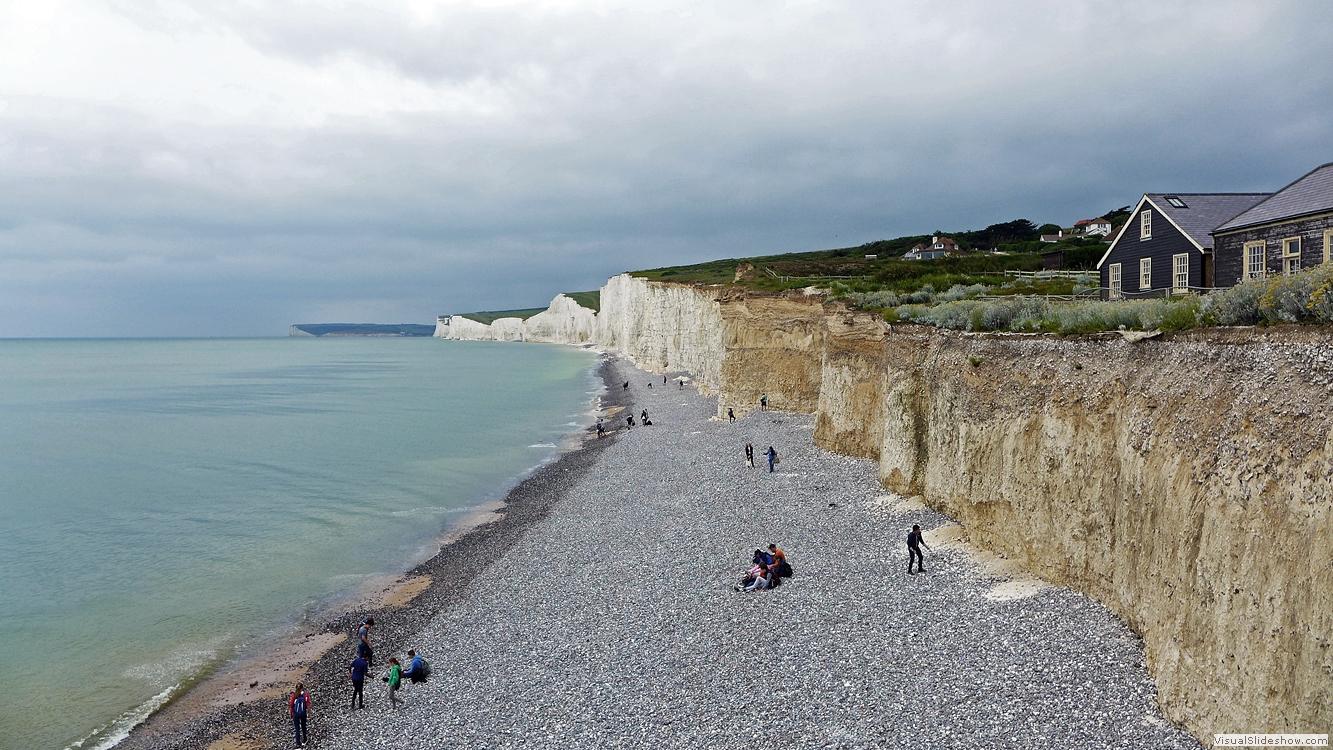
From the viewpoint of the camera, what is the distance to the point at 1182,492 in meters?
10.1

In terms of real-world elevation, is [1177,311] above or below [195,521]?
above

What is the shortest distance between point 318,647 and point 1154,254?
26.6m

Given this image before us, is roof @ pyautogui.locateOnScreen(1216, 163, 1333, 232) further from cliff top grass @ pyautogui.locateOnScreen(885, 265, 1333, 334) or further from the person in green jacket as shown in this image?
the person in green jacket

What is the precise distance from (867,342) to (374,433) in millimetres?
40591

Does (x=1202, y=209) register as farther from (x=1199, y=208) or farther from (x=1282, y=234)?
(x=1282, y=234)

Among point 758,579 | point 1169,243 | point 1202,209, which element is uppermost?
point 1202,209

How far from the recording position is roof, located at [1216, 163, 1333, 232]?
14.4 m

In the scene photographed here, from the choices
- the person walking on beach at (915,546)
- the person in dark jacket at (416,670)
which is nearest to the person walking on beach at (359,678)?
the person in dark jacket at (416,670)

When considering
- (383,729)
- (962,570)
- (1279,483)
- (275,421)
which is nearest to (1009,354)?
(962,570)

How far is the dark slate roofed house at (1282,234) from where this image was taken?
1422 cm

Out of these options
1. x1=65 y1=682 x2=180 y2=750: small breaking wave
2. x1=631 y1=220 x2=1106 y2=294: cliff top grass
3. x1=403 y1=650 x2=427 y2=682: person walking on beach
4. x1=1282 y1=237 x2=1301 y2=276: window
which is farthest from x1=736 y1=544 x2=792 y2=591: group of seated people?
x1=631 y1=220 x2=1106 y2=294: cliff top grass

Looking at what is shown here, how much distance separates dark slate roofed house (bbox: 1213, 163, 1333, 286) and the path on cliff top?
346 inches

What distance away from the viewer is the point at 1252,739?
8.25 metres

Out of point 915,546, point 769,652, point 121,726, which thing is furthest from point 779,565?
point 121,726
